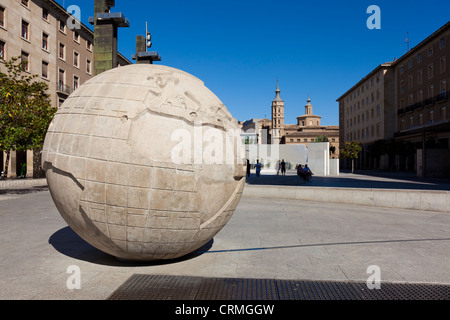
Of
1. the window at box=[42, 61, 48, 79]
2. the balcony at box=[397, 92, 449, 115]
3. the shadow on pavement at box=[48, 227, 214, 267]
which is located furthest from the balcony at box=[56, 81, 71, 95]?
the balcony at box=[397, 92, 449, 115]

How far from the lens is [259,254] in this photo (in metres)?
6.01

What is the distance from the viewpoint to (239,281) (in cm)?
463

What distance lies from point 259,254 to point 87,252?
10.9ft

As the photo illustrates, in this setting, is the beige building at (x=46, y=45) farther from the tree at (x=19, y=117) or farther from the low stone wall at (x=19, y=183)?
the tree at (x=19, y=117)

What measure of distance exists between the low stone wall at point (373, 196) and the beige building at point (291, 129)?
82041 millimetres

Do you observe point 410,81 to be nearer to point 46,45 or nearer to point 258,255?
point 46,45

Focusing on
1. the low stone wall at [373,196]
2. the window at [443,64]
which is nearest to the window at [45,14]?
the low stone wall at [373,196]

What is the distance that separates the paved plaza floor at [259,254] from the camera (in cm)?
470


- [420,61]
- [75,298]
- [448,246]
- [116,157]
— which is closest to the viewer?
[75,298]

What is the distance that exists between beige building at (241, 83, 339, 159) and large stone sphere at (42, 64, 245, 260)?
91.8m

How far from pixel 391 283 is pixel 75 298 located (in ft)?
14.5

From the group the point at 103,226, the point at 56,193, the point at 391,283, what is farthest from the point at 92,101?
the point at 391,283

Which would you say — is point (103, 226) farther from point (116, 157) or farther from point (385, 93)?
point (385, 93)

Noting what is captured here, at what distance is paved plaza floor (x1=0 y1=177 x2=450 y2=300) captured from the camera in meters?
4.70
